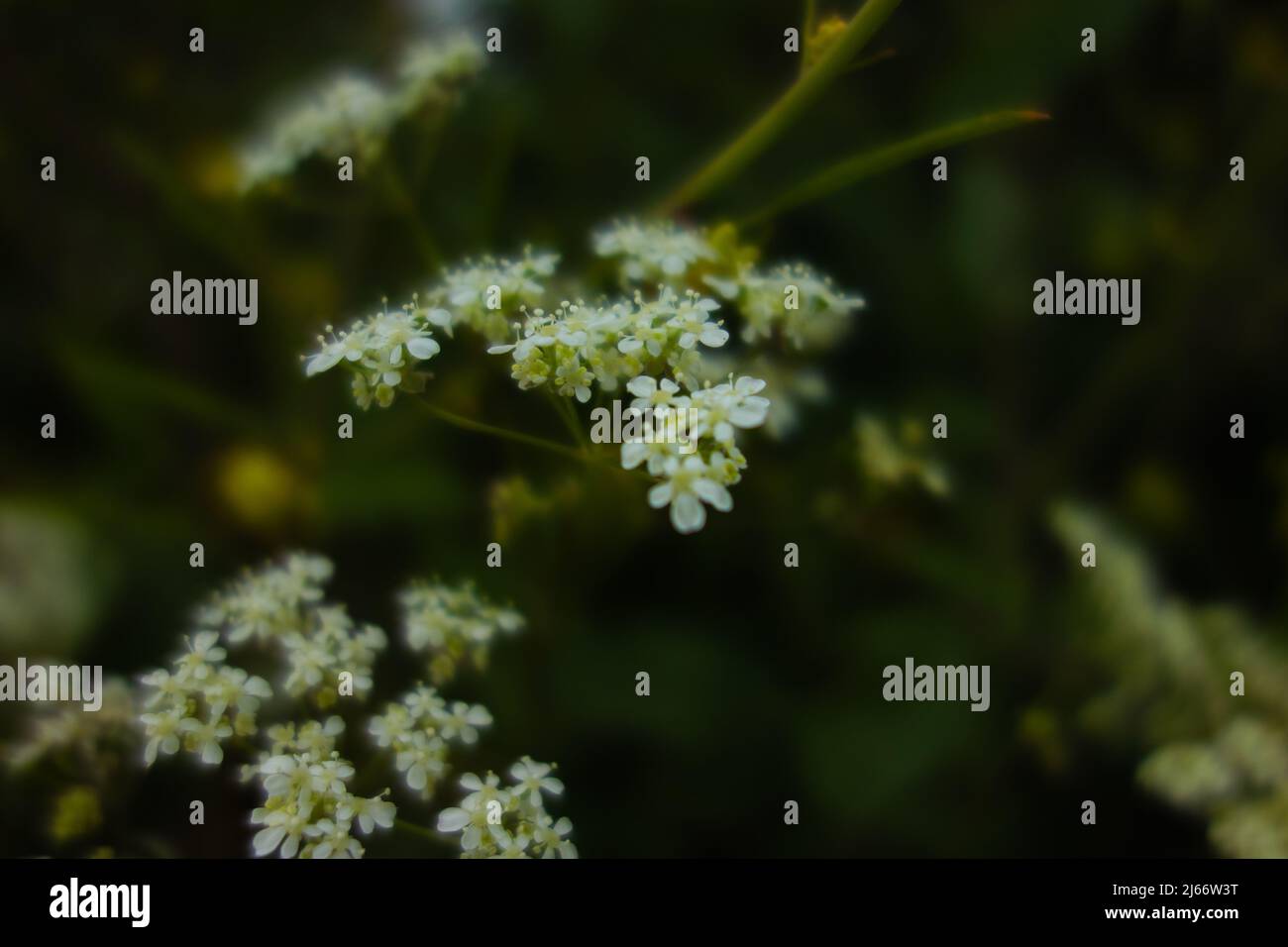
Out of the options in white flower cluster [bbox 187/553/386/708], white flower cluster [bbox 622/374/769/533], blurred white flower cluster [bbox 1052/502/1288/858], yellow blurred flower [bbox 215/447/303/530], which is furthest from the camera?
yellow blurred flower [bbox 215/447/303/530]

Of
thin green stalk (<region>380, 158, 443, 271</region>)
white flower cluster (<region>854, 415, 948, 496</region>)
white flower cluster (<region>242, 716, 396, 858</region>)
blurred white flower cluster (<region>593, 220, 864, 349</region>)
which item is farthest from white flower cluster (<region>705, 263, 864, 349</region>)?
white flower cluster (<region>242, 716, 396, 858</region>)

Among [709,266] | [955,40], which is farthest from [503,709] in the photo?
[955,40]

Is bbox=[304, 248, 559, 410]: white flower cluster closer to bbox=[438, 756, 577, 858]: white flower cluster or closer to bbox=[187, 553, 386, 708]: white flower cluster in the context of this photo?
bbox=[187, 553, 386, 708]: white flower cluster

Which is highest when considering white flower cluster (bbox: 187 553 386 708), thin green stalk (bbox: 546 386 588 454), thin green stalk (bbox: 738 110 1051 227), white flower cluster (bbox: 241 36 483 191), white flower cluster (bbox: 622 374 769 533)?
white flower cluster (bbox: 241 36 483 191)

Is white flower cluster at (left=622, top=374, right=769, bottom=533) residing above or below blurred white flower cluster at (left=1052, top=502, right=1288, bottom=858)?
above

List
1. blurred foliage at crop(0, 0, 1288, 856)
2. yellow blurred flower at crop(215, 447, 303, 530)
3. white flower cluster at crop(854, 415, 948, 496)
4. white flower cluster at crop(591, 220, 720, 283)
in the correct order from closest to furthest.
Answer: white flower cluster at crop(591, 220, 720, 283), white flower cluster at crop(854, 415, 948, 496), blurred foliage at crop(0, 0, 1288, 856), yellow blurred flower at crop(215, 447, 303, 530)

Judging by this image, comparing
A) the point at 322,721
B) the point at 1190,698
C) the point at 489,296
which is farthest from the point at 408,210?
the point at 1190,698

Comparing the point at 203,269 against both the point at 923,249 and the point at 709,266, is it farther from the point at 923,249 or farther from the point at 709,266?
the point at 923,249
